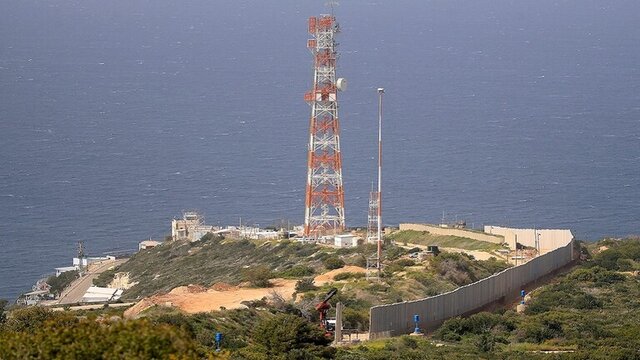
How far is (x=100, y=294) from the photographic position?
207ft

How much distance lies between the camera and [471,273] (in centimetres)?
5009

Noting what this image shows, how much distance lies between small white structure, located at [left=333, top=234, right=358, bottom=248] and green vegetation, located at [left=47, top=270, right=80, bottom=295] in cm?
1308

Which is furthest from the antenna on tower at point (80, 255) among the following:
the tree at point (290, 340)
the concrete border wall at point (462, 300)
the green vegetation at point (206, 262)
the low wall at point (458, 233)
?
the tree at point (290, 340)

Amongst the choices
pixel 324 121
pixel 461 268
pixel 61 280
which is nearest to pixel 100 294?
pixel 61 280

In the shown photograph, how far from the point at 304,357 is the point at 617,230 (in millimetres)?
59034

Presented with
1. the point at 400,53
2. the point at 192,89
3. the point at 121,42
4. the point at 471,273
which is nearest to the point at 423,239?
the point at 471,273

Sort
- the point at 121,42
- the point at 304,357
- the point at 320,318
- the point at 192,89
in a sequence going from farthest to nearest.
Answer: the point at 121,42
the point at 192,89
the point at 320,318
the point at 304,357

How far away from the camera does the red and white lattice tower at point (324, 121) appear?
61000 mm

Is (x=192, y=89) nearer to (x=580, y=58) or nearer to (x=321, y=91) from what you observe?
(x=580, y=58)

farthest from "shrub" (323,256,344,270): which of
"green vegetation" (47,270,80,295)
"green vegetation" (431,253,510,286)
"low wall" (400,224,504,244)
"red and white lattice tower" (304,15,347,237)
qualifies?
"green vegetation" (47,270,80,295)

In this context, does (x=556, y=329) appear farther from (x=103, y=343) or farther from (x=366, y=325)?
(x=103, y=343)

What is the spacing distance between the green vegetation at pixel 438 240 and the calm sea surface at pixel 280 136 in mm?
18730

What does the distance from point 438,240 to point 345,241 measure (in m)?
4.82

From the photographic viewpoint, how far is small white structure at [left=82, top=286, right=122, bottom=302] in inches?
2403
